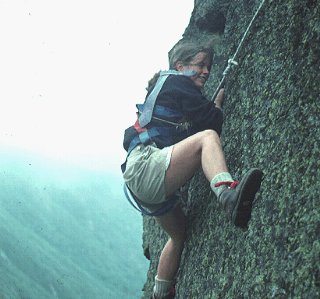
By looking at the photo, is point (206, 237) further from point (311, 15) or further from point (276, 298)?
point (311, 15)

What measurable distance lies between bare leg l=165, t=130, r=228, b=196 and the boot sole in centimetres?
59

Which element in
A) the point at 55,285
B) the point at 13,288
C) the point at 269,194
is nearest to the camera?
the point at 269,194

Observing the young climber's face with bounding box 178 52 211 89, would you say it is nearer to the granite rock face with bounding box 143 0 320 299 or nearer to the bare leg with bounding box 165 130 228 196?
the granite rock face with bounding box 143 0 320 299

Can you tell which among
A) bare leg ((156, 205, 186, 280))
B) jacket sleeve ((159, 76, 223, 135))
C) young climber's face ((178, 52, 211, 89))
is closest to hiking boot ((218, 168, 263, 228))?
jacket sleeve ((159, 76, 223, 135))

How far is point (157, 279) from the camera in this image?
6.64 meters

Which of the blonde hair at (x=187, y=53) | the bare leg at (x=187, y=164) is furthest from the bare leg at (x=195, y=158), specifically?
the blonde hair at (x=187, y=53)

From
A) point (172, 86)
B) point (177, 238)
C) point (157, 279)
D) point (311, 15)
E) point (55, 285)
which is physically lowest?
point (55, 285)

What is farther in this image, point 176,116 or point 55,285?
point 55,285

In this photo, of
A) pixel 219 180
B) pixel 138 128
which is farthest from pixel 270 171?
pixel 138 128

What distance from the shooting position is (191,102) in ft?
17.7

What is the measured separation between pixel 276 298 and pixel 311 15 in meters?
3.06

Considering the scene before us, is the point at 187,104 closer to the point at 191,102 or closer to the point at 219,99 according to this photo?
the point at 191,102

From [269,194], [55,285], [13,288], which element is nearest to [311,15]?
[269,194]

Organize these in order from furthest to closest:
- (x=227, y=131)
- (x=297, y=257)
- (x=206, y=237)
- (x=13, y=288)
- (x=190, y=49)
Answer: (x=13, y=288) < (x=190, y=49) < (x=227, y=131) < (x=206, y=237) < (x=297, y=257)
